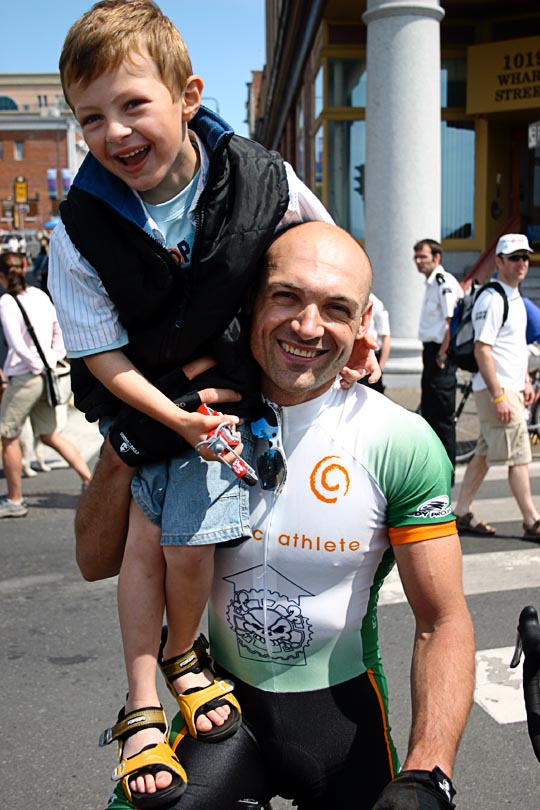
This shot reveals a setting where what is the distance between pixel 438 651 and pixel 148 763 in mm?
679

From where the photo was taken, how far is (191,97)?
80.7 inches

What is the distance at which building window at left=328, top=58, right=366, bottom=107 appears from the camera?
53.5 feet

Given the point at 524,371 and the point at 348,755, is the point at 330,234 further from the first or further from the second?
the point at 524,371

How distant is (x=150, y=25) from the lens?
1.89m

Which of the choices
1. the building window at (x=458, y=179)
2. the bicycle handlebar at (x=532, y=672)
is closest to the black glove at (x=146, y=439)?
the bicycle handlebar at (x=532, y=672)

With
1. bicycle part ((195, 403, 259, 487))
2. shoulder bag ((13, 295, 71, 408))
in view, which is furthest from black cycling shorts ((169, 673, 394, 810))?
shoulder bag ((13, 295, 71, 408))

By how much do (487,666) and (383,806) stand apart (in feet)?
9.40

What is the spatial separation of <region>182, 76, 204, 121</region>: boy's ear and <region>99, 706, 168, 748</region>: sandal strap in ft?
4.50

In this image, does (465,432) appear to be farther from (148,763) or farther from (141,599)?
(148,763)

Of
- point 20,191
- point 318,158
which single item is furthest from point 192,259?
point 20,191

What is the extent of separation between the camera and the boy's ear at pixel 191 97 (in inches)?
80.0

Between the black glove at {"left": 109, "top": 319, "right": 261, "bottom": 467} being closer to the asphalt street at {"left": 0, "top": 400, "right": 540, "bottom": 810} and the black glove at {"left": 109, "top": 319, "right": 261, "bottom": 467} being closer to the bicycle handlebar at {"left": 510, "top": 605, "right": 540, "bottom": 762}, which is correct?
the bicycle handlebar at {"left": 510, "top": 605, "right": 540, "bottom": 762}

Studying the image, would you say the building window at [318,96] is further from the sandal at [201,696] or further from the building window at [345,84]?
the sandal at [201,696]

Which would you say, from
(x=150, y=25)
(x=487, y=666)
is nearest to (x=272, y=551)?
(x=150, y=25)
